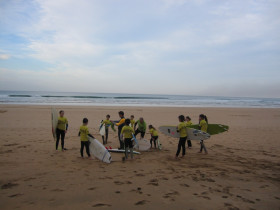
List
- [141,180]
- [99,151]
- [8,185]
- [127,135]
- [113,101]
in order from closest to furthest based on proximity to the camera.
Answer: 1. [8,185]
2. [141,180]
3. [99,151]
4. [127,135]
5. [113,101]

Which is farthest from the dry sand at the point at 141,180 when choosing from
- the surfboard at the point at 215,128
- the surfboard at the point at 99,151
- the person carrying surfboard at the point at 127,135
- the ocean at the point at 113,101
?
the ocean at the point at 113,101

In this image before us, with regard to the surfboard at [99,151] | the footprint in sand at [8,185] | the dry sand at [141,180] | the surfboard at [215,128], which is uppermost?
the surfboard at [215,128]

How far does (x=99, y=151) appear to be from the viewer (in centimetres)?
632

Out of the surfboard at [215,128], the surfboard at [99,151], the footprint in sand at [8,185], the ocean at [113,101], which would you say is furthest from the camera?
the ocean at [113,101]

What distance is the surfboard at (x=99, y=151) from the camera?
607 cm

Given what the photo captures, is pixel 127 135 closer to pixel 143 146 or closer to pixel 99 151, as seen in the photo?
pixel 99 151

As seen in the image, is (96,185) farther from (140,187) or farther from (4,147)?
(4,147)

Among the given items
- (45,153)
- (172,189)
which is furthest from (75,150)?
(172,189)

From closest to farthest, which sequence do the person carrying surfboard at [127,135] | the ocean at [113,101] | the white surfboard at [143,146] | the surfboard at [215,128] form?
the person carrying surfboard at [127,135]
the white surfboard at [143,146]
the surfboard at [215,128]
the ocean at [113,101]

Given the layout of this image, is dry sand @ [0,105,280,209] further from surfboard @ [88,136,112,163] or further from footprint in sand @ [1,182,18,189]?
surfboard @ [88,136,112,163]

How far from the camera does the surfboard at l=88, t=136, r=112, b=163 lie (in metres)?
6.07

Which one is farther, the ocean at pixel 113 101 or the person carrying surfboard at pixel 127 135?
the ocean at pixel 113 101

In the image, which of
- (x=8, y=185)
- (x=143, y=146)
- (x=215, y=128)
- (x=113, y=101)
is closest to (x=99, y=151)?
(x=143, y=146)

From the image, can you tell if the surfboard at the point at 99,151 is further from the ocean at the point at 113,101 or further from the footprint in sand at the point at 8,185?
the ocean at the point at 113,101
